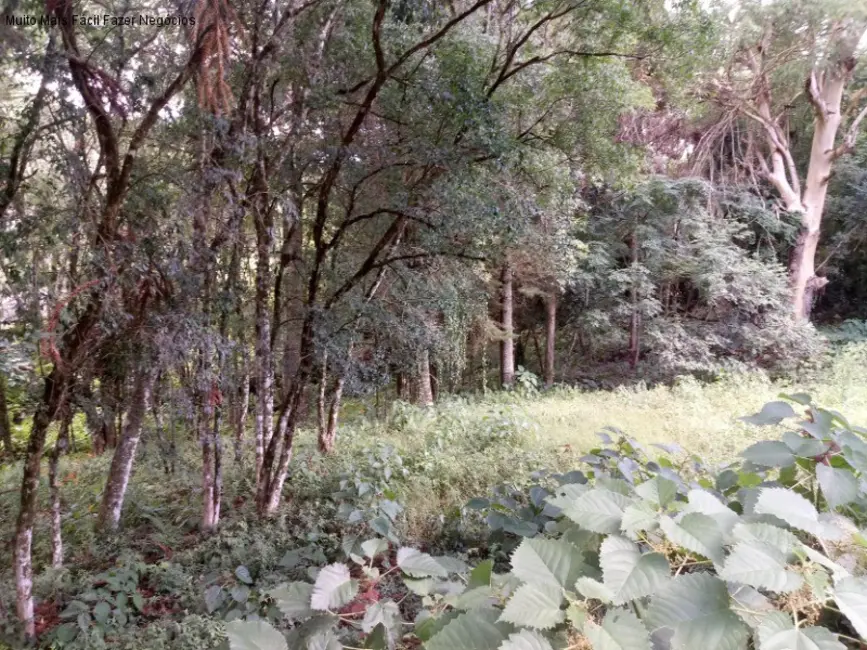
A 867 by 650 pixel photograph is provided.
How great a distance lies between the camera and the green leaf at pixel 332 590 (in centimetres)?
80

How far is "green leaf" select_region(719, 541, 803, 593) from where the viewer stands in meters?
0.66

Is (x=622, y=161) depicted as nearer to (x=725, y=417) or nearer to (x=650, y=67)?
(x=650, y=67)

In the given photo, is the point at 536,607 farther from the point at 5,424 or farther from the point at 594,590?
the point at 5,424

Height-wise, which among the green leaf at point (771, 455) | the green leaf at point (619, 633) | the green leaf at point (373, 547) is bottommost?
the green leaf at point (373, 547)

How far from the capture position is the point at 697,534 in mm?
769

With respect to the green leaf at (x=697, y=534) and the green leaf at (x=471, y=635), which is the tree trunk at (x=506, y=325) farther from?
the green leaf at (x=471, y=635)

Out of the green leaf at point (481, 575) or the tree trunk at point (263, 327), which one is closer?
the green leaf at point (481, 575)

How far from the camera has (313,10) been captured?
168 inches

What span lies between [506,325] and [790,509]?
9650mm

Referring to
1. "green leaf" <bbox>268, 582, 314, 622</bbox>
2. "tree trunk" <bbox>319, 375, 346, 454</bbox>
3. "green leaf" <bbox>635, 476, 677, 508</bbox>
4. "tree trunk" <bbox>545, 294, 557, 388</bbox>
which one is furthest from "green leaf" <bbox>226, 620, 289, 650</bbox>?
"tree trunk" <bbox>545, 294, 557, 388</bbox>

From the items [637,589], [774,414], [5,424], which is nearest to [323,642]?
[637,589]

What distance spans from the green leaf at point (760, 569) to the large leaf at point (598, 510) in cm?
18

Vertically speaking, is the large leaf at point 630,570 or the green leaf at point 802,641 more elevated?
the large leaf at point 630,570

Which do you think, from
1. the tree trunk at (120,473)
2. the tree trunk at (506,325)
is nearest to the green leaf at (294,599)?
the tree trunk at (120,473)
